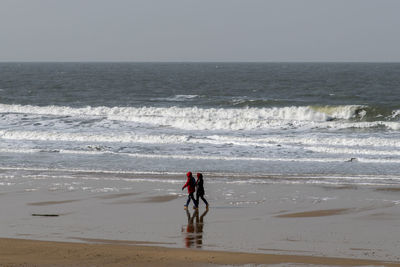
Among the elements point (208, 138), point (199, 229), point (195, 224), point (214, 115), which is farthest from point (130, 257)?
point (214, 115)

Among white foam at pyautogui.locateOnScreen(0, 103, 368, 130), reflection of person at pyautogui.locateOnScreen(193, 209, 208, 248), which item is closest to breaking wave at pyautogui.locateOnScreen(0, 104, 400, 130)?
white foam at pyautogui.locateOnScreen(0, 103, 368, 130)

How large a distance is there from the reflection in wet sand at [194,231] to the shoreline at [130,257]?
68 centimetres

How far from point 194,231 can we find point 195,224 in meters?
0.72

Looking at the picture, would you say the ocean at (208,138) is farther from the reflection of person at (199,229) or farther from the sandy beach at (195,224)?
the reflection of person at (199,229)

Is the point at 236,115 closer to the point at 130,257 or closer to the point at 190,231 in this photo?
the point at 190,231

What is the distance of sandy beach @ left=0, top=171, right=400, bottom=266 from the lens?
11789 millimetres

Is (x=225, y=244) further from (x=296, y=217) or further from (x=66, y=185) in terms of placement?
(x=66, y=185)

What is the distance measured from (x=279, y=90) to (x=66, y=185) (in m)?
48.5

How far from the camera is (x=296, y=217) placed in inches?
612

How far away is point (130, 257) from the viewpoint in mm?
11727

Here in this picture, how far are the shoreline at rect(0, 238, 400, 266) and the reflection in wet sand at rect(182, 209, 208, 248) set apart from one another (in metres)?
0.68

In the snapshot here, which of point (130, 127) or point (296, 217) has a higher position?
point (130, 127)

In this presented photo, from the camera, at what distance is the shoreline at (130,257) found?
1135cm

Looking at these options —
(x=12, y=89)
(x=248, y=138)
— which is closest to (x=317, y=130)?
(x=248, y=138)
